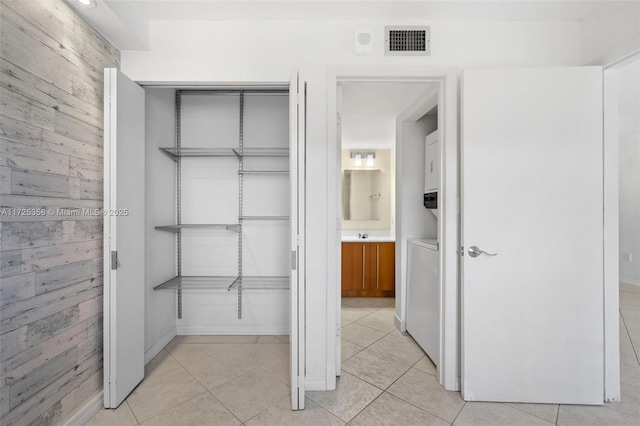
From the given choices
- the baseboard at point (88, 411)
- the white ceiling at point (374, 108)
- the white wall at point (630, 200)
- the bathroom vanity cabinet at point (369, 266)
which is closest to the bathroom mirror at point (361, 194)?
the white ceiling at point (374, 108)

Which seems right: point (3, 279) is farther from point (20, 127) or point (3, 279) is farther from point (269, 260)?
point (269, 260)

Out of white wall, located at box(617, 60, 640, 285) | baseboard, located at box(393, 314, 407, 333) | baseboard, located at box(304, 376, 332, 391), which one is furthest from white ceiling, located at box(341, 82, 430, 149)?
white wall, located at box(617, 60, 640, 285)

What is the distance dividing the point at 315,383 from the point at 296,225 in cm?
112

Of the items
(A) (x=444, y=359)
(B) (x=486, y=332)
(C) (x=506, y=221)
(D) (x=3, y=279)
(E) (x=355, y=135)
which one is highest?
(E) (x=355, y=135)

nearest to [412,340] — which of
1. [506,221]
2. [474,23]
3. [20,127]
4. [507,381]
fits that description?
[507,381]

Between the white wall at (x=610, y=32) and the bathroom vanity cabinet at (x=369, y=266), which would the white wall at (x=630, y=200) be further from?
the bathroom vanity cabinet at (x=369, y=266)

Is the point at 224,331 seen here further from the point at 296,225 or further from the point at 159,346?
the point at 296,225

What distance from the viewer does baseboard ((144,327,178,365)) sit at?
218cm

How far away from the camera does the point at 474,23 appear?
1814 millimetres

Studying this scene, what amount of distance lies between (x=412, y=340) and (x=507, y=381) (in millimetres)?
936

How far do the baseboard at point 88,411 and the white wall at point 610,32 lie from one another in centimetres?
368

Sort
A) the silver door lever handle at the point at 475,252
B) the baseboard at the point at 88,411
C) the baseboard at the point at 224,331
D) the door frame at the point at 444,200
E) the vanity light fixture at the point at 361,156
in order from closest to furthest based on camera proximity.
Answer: the baseboard at the point at 88,411, the silver door lever handle at the point at 475,252, the door frame at the point at 444,200, the baseboard at the point at 224,331, the vanity light fixture at the point at 361,156

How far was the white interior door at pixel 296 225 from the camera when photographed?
158cm

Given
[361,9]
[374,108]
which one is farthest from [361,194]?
[361,9]
